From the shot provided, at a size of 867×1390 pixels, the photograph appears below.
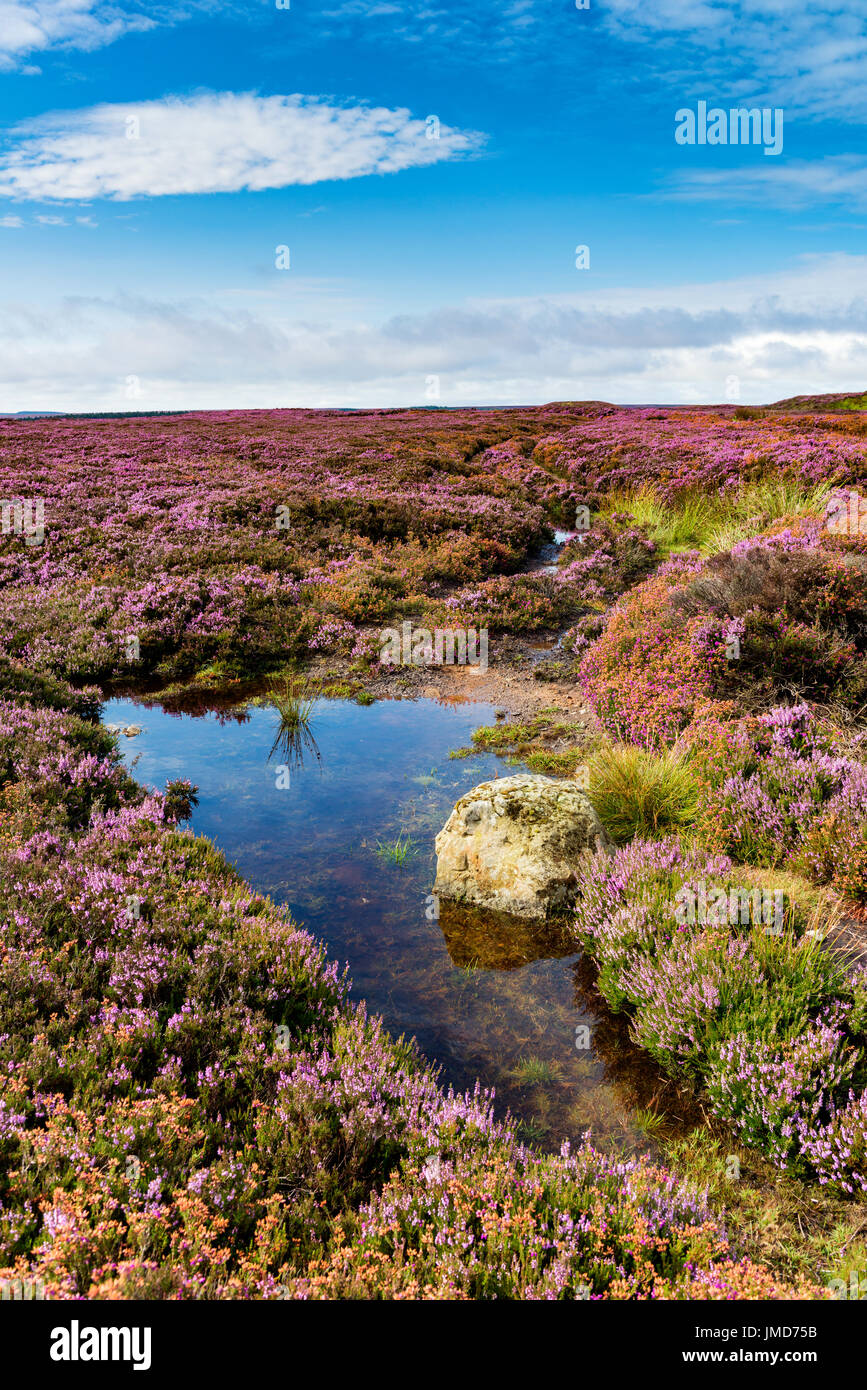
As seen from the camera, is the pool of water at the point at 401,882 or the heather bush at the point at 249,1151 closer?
the heather bush at the point at 249,1151

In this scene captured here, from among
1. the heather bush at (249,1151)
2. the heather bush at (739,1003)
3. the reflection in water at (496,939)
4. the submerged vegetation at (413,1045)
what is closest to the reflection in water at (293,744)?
the submerged vegetation at (413,1045)

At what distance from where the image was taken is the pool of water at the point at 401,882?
454cm

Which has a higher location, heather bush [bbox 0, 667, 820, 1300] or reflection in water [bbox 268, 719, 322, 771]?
reflection in water [bbox 268, 719, 322, 771]

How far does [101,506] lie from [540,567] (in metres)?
12.6

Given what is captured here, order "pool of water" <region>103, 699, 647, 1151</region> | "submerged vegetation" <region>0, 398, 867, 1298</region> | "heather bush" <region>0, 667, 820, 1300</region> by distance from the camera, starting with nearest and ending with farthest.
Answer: "heather bush" <region>0, 667, 820, 1300</region>
"submerged vegetation" <region>0, 398, 867, 1298</region>
"pool of water" <region>103, 699, 647, 1151</region>

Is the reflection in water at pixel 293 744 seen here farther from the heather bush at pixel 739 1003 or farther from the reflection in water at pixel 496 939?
the heather bush at pixel 739 1003

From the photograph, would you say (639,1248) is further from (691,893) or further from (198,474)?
(198,474)

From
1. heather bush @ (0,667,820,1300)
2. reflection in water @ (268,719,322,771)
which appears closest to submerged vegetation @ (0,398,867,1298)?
heather bush @ (0,667,820,1300)

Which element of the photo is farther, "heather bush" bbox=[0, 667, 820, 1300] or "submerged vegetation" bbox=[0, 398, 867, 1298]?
"submerged vegetation" bbox=[0, 398, 867, 1298]

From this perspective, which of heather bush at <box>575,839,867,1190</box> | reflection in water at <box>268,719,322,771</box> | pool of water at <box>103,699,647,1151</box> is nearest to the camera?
heather bush at <box>575,839,867,1190</box>

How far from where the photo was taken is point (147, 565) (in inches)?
615

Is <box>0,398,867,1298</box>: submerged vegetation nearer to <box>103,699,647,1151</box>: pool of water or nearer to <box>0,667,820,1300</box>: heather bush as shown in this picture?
<box>0,667,820,1300</box>: heather bush

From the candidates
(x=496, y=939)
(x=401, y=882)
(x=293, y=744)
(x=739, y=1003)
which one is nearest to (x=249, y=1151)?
(x=496, y=939)

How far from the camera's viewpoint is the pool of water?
454 cm
